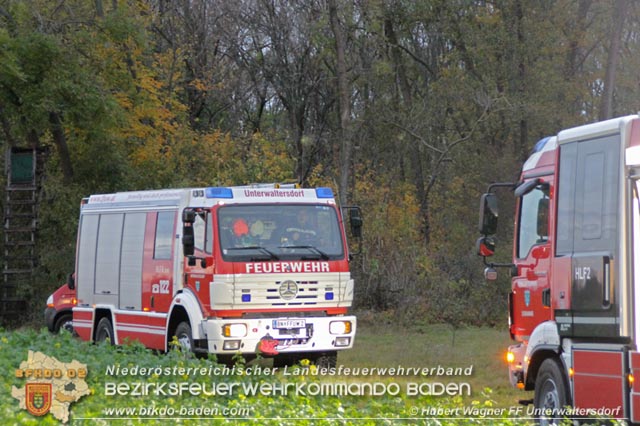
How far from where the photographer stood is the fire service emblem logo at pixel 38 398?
34.0 ft

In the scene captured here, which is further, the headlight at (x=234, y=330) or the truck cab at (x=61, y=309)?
the truck cab at (x=61, y=309)

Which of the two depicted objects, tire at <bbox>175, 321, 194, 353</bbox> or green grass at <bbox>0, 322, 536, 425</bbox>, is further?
tire at <bbox>175, 321, 194, 353</bbox>

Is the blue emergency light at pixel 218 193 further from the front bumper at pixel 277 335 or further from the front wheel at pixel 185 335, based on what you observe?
the front wheel at pixel 185 335

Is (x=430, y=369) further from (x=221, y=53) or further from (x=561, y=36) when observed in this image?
(x=221, y=53)

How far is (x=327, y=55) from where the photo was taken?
46875 millimetres

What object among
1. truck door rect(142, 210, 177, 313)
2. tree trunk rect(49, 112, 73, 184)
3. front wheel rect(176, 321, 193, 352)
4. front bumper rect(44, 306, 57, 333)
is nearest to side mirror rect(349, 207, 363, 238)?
truck door rect(142, 210, 177, 313)

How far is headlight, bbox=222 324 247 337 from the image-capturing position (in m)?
16.3

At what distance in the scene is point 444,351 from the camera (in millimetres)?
21969

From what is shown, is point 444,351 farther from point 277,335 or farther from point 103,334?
point 103,334

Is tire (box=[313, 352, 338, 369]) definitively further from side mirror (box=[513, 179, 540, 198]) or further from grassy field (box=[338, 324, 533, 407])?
side mirror (box=[513, 179, 540, 198])

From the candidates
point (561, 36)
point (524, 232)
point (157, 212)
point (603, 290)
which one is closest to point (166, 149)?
point (561, 36)

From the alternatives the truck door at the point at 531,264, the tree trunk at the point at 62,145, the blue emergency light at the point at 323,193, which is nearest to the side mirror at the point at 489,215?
the truck door at the point at 531,264

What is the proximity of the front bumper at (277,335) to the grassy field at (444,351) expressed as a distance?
222 cm

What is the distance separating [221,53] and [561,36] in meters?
13.6
